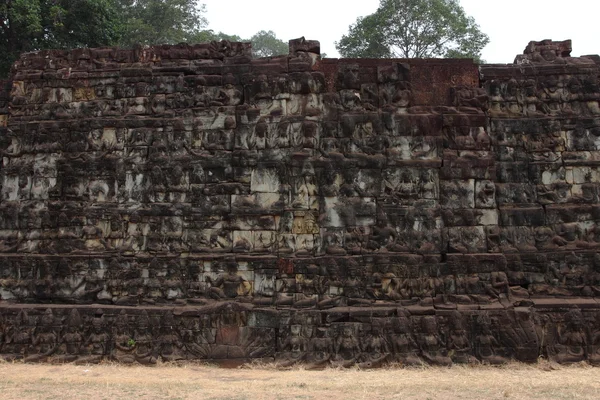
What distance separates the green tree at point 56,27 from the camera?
1573 cm

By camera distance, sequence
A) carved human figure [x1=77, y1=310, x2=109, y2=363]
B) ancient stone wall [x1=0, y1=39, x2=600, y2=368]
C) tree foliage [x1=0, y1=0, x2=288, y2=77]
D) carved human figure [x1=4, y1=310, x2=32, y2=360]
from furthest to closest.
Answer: tree foliage [x1=0, y1=0, x2=288, y2=77] < carved human figure [x1=4, y1=310, x2=32, y2=360] < carved human figure [x1=77, y1=310, x2=109, y2=363] < ancient stone wall [x1=0, y1=39, x2=600, y2=368]

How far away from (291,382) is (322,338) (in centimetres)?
130

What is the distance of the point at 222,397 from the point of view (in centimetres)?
704

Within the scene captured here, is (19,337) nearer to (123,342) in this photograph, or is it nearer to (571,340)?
(123,342)

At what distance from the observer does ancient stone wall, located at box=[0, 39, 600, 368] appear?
29.9 feet

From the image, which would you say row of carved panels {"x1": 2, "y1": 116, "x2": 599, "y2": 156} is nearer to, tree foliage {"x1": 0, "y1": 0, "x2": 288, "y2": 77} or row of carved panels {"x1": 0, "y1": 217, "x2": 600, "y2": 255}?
row of carved panels {"x1": 0, "y1": 217, "x2": 600, "y2": 255}

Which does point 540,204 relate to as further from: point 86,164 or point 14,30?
point 14,30

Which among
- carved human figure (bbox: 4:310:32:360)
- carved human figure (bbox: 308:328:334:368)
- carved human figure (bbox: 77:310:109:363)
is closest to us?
carved human figure (bbox: 308:328:334:368)

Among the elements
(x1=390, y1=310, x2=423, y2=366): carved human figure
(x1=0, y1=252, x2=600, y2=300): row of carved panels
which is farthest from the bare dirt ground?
(x1=0, y1=252, x2=600, y2=300): row of carved panels

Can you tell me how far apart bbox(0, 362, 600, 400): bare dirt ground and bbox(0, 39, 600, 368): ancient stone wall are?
13.9 inches

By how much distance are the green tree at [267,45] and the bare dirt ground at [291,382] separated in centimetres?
4840

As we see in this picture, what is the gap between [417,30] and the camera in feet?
88.3

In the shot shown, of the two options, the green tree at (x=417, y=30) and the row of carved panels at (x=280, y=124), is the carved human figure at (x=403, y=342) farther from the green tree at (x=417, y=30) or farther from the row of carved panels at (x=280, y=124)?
the green tree at (x=417, y=30)

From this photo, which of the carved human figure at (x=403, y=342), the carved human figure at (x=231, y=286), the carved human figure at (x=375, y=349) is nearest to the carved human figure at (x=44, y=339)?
the carved human figure at (x=231, y=286)
